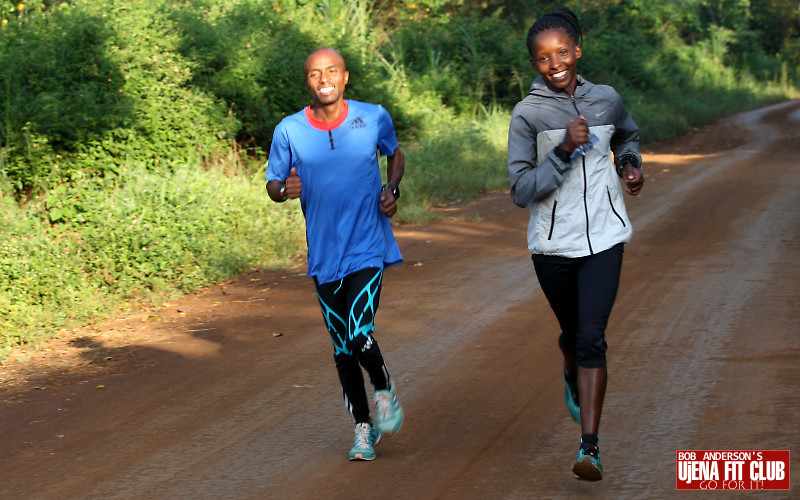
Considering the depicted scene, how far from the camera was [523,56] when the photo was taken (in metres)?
22.6

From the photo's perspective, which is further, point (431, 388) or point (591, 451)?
point (431, 388)

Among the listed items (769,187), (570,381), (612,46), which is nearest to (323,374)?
(570,381)

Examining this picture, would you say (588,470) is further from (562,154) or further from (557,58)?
(557,58)

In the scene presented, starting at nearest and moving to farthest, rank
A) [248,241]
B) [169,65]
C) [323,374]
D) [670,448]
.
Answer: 1. [670,448]
2. [323,374]
3. [248,241]
4. [169,65]

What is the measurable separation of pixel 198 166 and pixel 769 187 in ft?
26.1

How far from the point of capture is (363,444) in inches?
165

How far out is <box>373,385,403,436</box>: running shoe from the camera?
4.20 meters

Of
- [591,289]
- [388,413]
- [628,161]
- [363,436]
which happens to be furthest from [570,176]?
[363,436]

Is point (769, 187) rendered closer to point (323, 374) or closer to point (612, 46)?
point (323, 374)

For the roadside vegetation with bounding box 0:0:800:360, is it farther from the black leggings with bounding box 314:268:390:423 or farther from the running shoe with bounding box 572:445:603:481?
the running shoe with bounding box 572:445:603:481

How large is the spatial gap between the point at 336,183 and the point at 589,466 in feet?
5.16

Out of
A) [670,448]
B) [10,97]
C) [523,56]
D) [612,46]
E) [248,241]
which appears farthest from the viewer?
[612,46]

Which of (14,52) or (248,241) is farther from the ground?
(14,52)

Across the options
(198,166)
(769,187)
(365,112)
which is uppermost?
(365,112)
